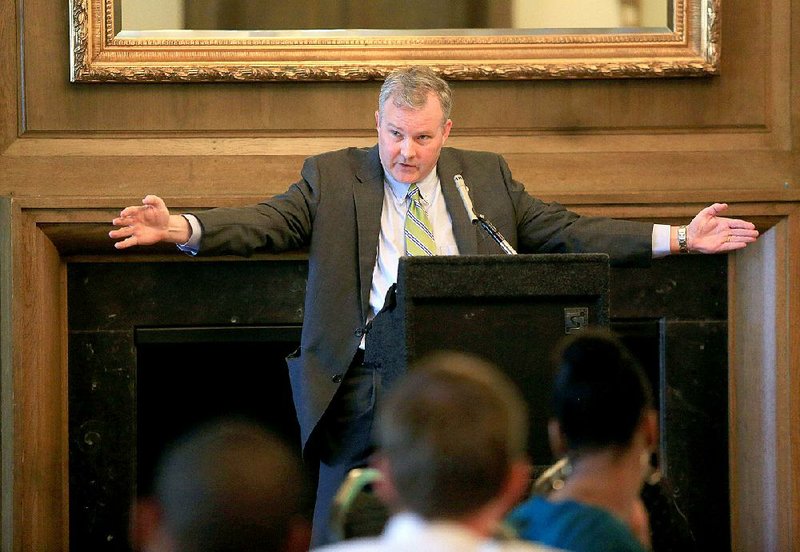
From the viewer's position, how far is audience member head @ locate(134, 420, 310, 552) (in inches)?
56.5

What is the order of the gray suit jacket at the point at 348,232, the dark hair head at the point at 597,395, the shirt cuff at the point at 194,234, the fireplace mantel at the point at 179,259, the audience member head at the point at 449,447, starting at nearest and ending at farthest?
the audience member head at the point at 449,447 < the dark hair head at the point at 597,395 < the shirt cuff at the point at 194,234 < the gray suit jacket at the point at 348,232 < the fireplace mantel at the point at 179,259

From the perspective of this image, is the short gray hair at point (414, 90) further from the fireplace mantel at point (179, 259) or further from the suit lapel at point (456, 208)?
the fireplace mantel at point (179, 259)

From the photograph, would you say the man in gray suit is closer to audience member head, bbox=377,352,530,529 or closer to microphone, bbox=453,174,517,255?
microphone, bbox=453,174,517,255

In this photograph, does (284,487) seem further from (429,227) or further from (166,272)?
(166,272)

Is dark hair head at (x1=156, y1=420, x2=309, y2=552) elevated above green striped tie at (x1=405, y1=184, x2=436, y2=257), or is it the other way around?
green striped tie at (x1=405, y1=184, x2=436, y2=257)

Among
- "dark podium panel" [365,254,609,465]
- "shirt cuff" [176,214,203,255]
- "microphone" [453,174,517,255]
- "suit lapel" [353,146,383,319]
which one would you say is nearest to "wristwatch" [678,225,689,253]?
"microphone" [453,174,517,255]

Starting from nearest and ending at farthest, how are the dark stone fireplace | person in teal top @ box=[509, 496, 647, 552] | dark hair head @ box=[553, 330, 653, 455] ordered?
person in teal top @ box=[509, 496, 647, 552]
dark hair head @ box=[553, 330, 653, 455]
the dark stone fireplace

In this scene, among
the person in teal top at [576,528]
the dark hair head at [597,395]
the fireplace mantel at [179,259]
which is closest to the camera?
the person in teal top at [576,528]

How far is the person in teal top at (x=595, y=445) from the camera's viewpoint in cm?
161

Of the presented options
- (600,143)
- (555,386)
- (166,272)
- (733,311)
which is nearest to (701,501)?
(733,311)

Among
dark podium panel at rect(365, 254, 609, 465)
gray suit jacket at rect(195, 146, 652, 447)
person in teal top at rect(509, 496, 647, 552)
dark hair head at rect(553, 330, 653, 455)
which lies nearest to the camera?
person in teal top at rect(509, 496, 647, 552)

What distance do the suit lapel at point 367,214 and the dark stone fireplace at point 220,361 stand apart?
0.74 m

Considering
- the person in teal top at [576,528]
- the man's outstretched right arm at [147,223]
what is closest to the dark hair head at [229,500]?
the person in teal top at [576,528]

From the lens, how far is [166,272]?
A: 157 inches
